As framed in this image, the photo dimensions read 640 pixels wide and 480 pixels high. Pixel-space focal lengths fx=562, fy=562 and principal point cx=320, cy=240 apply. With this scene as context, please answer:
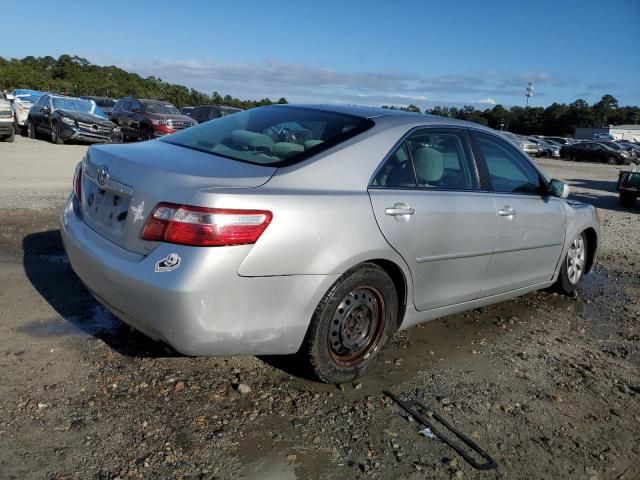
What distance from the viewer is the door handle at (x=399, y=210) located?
3.37 m

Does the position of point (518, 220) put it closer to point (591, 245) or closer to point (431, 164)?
point (431, 164)

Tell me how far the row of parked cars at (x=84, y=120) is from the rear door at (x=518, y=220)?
1456 cm

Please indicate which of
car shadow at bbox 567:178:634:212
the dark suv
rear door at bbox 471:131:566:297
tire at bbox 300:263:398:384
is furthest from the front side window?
the dark suv

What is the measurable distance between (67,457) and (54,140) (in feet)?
Answer: 55.2

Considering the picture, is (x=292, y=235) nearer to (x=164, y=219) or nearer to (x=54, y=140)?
(x=164, y=219)

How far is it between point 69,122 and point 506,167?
50.8 feet

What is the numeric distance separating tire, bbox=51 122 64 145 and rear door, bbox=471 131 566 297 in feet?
52.0

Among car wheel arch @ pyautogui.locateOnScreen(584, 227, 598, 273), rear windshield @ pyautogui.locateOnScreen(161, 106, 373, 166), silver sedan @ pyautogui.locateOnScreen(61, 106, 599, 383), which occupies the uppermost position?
rear windshield @ pyautogui.locateOnScreen(161, 106, 373, 166)

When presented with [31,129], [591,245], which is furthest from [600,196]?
[31,129]

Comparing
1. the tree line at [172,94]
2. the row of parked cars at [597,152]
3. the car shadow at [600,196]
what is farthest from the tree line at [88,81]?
the car shadow at [600,196]

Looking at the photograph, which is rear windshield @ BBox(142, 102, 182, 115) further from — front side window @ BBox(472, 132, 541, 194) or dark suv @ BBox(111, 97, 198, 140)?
front side window @ BBox(472, 132, 541, 194)

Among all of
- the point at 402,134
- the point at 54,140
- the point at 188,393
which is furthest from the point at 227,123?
the point at 54,140

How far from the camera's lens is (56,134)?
1717 cm

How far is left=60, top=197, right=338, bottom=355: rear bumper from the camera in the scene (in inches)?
106
